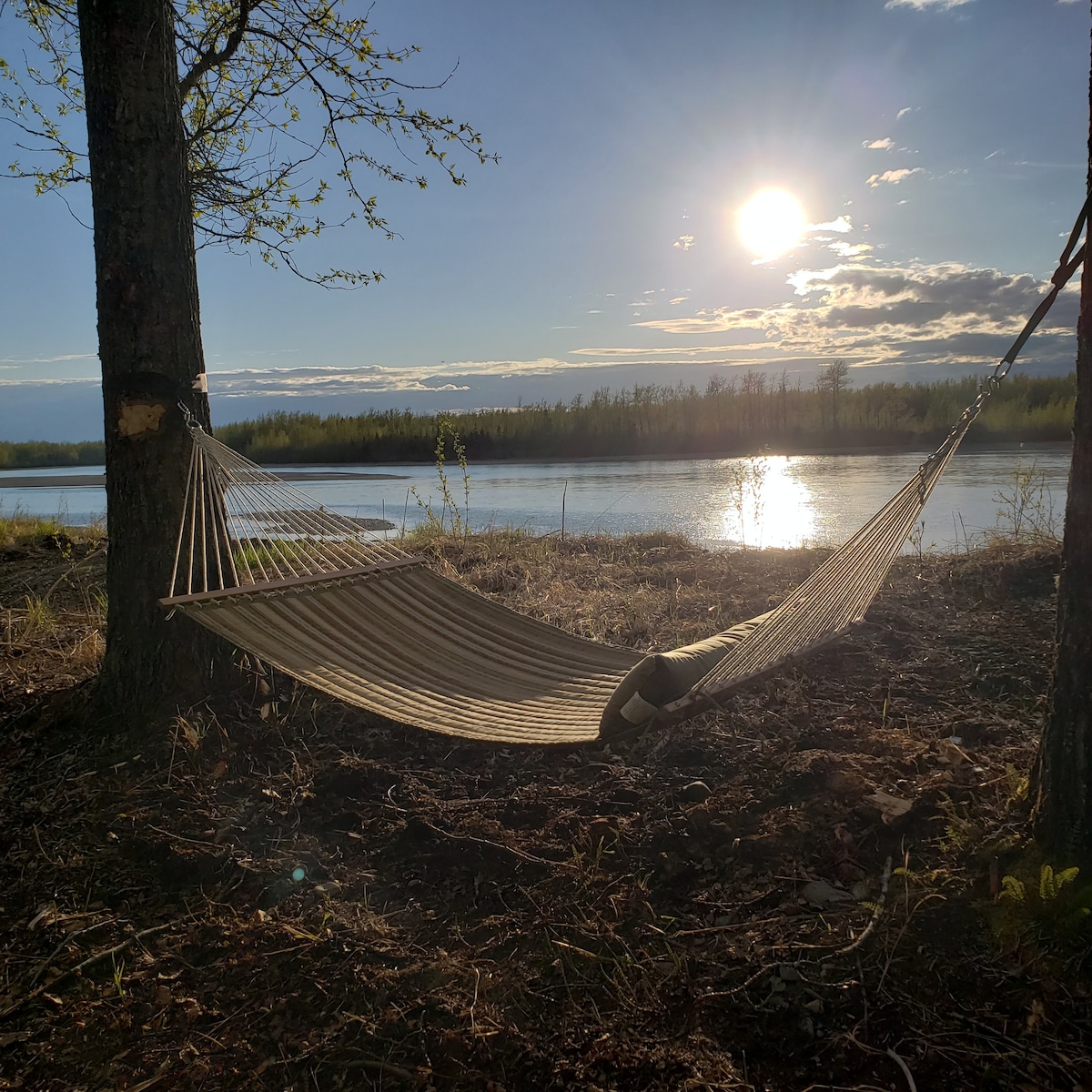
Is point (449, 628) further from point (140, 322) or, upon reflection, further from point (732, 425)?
point (732, 425)

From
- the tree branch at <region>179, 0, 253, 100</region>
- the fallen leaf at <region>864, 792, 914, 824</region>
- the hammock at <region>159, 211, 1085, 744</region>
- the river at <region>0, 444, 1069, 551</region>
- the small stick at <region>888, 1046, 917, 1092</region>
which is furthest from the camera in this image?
the river at <region>0, 444, 1069, 551</region>

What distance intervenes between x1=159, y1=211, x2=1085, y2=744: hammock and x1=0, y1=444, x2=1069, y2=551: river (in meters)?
1.96

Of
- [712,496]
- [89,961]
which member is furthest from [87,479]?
[89,961]

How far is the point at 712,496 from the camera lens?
660cm

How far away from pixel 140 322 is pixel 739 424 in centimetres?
842

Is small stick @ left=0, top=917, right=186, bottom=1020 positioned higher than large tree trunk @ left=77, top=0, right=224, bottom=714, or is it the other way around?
large tree trunk @ left=77, top=0, right=224, bottom=714

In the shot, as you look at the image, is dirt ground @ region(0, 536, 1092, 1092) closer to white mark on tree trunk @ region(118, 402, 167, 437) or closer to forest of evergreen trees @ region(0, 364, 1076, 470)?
white mark on tree trunk @ region(118, 402, 167, 437)

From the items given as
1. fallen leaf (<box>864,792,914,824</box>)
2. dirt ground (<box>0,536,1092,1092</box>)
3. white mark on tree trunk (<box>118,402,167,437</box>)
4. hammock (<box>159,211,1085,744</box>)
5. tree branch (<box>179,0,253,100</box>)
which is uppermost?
tree branch (<box>179,0,253,100</box>)

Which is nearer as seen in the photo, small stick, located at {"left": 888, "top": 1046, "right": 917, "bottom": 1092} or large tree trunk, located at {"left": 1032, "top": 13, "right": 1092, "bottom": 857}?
small stick, located at {"left": 888, "top": 1046, "right": 917, "bottom": 1092}

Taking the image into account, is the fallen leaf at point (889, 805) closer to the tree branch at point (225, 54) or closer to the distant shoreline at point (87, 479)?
the tree branch at point (225, 54)

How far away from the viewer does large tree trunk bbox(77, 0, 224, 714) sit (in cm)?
200

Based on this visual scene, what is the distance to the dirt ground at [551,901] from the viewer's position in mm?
1006

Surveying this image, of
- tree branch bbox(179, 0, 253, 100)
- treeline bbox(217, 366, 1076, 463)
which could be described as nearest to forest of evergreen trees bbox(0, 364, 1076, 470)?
treeline bbox(217, 366, 1076, 463)

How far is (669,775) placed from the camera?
167 centimetres
